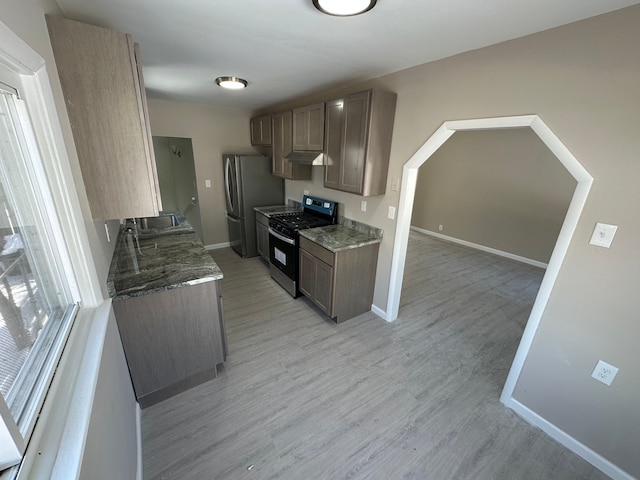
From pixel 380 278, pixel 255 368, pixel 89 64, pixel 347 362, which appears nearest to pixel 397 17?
pixel 89 64

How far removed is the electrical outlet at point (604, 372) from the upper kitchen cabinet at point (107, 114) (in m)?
2.86

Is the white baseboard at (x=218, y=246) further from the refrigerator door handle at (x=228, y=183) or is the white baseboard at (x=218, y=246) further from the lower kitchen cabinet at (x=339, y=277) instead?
the lower kitchen cabinet at (x=339, y=277)

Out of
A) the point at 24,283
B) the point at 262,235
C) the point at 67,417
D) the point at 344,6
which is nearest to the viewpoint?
the point at 67,417

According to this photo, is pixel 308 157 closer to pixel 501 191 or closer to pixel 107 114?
pixel 107 114

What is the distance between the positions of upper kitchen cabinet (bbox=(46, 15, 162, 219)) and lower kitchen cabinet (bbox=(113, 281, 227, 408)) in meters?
0.59

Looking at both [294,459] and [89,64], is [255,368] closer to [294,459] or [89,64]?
[294,459]

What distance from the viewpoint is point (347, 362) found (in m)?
2.30

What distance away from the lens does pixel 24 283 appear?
2.84 feet

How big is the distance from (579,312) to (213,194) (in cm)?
475

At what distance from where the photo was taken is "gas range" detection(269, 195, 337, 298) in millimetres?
3129

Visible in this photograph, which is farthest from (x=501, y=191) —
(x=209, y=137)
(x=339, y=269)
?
(x=209, y=137)

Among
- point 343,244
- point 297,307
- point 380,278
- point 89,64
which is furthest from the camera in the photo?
point 297,307

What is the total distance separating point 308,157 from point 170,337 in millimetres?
2188

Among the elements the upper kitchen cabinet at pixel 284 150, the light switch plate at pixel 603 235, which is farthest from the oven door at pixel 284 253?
the light switch plate at pixel 603 235
